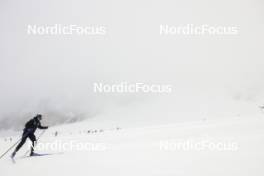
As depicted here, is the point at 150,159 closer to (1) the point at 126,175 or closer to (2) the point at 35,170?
(1) the point at 126,175

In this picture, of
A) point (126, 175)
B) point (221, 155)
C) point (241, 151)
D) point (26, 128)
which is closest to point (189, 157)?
point (221, 155)

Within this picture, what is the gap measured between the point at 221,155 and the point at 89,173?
477 centimetres

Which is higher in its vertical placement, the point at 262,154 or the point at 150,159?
the point at 262,154

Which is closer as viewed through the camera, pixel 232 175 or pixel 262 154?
pixel 232 175

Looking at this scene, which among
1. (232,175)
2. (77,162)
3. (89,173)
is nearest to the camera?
(232,175)

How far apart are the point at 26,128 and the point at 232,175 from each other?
12.2m

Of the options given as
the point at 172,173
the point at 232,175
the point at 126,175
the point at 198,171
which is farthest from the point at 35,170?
the point at 232,175

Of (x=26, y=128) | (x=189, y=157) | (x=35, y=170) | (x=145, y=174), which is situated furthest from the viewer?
(x=26, y=128)

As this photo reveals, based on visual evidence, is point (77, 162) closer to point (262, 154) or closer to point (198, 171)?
point (198, 171)

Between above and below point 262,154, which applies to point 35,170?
below

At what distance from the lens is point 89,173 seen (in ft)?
33.2

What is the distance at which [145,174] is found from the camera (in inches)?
364

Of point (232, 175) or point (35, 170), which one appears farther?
point (35, 170)

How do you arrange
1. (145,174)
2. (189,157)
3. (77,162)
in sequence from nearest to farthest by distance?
(145,174) < (189,157) < (77,162)
